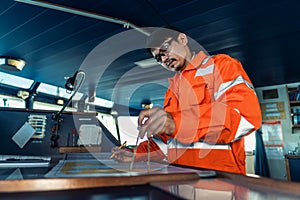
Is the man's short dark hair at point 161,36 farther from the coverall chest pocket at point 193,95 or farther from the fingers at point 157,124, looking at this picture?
the fingers at point 157,124

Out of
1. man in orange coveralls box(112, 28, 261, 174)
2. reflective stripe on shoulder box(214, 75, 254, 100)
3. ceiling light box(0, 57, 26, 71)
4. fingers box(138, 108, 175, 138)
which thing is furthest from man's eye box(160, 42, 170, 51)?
ceiling light box(0, 57, 26, 71)

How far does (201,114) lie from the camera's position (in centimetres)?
76

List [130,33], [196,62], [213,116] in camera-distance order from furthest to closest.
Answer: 1. [130,33]
2. [196,62]
3. [213,116]

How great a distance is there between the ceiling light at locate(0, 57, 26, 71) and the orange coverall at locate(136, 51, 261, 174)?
2.78 meters

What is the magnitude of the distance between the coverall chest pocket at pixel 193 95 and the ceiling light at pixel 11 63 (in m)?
2.90

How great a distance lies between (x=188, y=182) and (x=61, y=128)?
1.33 metres

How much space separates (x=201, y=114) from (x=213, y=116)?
4 cm

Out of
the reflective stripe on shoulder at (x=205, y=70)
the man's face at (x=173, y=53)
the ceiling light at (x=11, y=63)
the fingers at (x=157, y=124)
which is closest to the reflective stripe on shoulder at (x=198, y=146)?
the fingers at (x=157, y=124)

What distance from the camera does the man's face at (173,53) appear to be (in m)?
1.22

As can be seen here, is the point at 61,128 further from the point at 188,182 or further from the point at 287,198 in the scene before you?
the point at 287,198

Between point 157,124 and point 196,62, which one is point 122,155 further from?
point 196,62

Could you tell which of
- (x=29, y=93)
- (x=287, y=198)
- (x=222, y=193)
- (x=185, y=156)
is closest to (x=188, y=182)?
(x=222, y=193)

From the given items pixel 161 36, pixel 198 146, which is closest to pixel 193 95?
pixel 198 146

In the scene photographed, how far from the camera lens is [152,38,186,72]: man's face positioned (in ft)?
4.00
